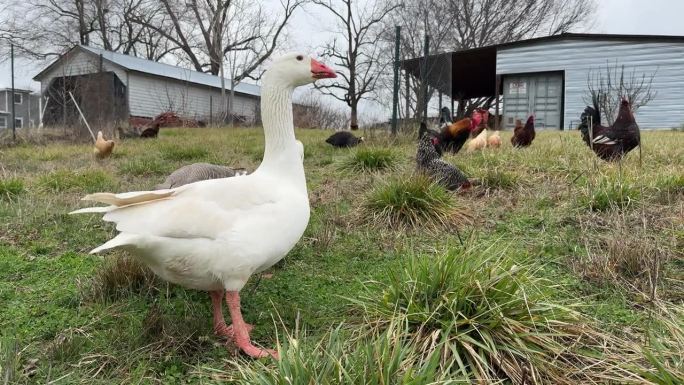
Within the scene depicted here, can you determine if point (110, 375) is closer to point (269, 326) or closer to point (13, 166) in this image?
point (269, 326)

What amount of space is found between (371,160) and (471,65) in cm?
1870

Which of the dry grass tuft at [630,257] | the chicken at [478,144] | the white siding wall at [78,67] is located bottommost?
the dry grass tuft at [630,257]

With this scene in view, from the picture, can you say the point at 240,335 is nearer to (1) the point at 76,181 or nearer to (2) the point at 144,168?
(1) the point at 76,181

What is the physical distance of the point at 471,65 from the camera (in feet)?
76.4

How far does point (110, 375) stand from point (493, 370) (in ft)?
5.32

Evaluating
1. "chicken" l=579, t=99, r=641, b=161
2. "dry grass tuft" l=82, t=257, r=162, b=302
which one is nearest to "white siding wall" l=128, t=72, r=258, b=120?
"chicken" l=579, t=99, r=641, b=161

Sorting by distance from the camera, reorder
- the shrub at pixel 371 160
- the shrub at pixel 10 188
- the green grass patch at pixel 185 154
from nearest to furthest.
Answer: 1. the shrub at pixel 10 188
2. the shrub at pixel 371 160
3. the green grass patch at pixel 185 154

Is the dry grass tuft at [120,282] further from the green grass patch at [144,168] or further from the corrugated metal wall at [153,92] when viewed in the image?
the corrugated metal wall at [153,92]

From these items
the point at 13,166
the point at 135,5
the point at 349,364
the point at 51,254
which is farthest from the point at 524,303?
the point at 135,5

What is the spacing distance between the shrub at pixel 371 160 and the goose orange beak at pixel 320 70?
3.68 metres

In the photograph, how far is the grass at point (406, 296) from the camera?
1942mm

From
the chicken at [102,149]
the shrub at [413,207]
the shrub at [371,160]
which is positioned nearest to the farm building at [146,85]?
the chicken at [102,149]

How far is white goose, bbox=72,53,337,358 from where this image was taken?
7.04 ft

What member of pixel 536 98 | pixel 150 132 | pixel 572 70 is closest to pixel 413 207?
pixel 150 132
